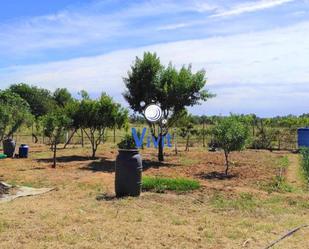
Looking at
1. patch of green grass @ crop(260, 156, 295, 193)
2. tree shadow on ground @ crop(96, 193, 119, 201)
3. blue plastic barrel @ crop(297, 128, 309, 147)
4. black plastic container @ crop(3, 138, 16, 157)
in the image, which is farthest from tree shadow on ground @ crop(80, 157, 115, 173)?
blue plastic barrel @ crop(297, 128, 309, 147)

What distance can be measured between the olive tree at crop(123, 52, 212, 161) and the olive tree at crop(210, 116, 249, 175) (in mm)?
4710

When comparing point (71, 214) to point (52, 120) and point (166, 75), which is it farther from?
point (166, 75)

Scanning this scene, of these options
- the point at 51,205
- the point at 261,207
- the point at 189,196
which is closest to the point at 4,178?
the point at 51,205

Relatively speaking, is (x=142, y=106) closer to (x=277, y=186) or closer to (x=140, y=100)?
(x=140, y=100)

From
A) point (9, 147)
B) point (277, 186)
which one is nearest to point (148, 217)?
point (277, 186)

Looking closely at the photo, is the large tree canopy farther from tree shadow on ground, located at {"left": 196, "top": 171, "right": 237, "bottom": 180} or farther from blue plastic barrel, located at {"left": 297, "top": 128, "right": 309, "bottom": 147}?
tree shadow on ground, located at {"left": 196, "top": 171, "right": 237, "bottom": 180}

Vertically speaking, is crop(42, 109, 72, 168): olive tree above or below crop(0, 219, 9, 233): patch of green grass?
above

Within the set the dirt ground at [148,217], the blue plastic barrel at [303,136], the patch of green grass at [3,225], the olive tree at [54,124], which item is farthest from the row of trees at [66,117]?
the blue plastic barrel at [303,136]

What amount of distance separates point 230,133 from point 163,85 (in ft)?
19.7

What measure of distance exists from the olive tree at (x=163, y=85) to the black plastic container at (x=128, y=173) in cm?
1101

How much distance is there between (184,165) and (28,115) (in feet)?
23.2

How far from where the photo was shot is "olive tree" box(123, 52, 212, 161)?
2238 cm

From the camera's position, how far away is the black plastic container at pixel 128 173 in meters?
11.3

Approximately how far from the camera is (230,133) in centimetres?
1750
